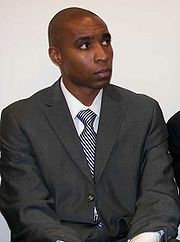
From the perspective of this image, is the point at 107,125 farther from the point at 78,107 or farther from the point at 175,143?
the point at 175,143

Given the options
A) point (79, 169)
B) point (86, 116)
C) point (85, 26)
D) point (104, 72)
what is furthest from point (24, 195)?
point (85, 26)

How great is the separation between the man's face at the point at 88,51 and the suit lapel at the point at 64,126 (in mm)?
108

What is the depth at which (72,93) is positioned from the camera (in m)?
1.69

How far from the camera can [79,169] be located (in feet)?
5.23

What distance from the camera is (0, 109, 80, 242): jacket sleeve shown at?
146cm

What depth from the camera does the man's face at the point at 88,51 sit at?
158cm

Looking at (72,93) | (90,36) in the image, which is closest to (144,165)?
(72,93)

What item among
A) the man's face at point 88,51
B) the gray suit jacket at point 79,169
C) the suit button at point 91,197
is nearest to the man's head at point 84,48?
the man's face at point 88,51

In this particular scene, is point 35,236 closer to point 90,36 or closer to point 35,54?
point 90,36

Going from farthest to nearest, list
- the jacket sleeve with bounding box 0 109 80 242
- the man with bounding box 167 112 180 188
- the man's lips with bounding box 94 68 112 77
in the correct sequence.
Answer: the man with bounding box 167 112 180 188
the man's lips with bounding box 94 68 112 77
the jacket sleeve with bounding box 0 109 80 242

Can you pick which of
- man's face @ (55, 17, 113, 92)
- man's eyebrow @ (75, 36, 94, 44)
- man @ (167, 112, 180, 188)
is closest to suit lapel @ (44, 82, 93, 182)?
man's face @ (55, 17, 113, 92)

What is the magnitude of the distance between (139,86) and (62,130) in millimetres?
522

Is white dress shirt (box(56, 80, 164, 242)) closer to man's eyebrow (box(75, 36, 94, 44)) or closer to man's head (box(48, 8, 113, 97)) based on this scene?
man's head (box(48, 8, 113, 97))

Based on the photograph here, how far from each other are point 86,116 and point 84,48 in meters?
0.24
